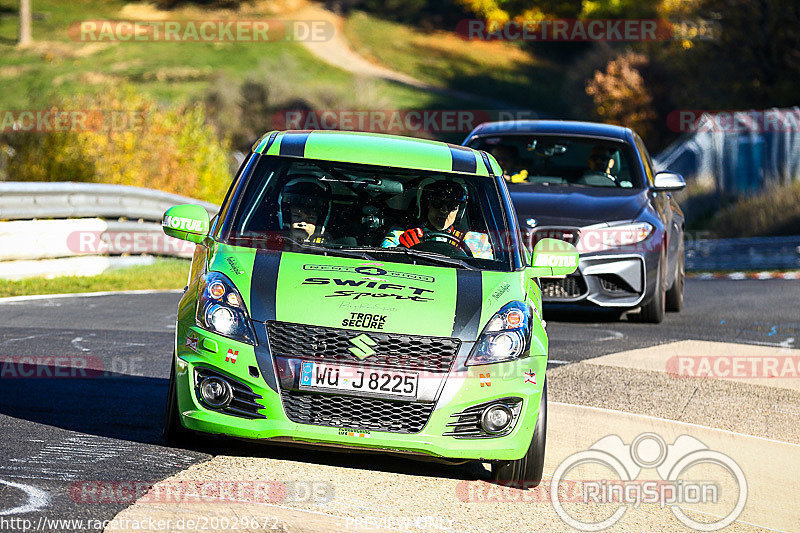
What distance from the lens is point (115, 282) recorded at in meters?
15.6

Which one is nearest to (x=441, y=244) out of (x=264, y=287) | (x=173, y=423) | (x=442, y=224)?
(x=442, y=224)

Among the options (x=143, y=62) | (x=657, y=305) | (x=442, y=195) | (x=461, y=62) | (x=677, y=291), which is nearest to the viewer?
(x=442, y=195)

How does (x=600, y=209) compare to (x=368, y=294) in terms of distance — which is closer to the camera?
(x=368, y=294)

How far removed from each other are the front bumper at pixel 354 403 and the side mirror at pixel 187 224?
2.94 ft

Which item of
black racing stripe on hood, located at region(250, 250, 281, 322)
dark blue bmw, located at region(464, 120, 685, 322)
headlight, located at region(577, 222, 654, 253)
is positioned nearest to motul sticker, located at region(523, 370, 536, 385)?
black racing stripe on hood, located at region(250, 250, 281, 322)

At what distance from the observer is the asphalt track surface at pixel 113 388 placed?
5953mm

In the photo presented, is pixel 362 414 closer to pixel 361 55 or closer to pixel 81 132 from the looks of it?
pixel 81 132

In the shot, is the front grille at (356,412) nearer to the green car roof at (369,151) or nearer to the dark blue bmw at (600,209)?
the green car roof at (369,151)

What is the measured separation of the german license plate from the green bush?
17.5 metres

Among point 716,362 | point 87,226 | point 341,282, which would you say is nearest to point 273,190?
point 341,282

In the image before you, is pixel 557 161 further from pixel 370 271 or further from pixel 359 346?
pixel 359 346

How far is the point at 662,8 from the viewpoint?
65438 mm

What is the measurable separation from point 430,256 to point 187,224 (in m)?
1.30

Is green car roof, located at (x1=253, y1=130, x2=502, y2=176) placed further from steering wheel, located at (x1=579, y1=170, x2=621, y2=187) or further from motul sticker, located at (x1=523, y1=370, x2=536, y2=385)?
steering wheel, located at (x1=579, y1=170, x2=621, y2=187)
